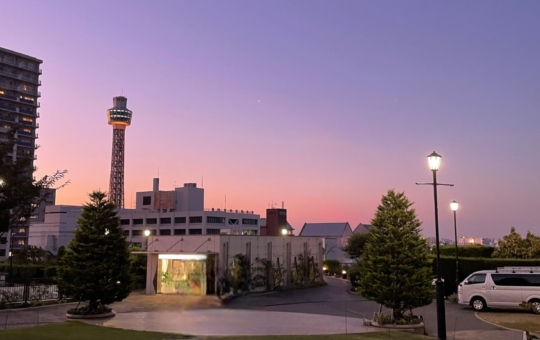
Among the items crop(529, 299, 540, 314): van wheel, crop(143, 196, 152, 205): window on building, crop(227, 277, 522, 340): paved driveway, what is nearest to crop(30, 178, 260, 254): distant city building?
crop(143, 196, 152, 205): window on building

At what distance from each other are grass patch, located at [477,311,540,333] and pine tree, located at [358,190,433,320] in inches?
163

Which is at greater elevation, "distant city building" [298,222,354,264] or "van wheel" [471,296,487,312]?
"distant city building" [298,222,354,264]

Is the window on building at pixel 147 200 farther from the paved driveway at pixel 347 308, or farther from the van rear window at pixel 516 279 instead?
the van rear window at pixel 516 279

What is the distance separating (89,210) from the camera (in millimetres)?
23719

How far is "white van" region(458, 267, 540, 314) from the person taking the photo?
23609 mm

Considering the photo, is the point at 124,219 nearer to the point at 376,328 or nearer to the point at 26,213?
the point at 26,213

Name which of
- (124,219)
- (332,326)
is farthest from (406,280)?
(124,219)

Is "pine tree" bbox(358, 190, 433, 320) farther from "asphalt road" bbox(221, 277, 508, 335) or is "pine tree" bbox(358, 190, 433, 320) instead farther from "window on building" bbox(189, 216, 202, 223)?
"window on building" bbox(189, 216, 202, 223)

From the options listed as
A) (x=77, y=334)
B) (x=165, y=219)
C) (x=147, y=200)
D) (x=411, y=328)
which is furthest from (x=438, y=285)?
(x=147, y=200)

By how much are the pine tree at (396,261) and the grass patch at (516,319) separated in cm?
413

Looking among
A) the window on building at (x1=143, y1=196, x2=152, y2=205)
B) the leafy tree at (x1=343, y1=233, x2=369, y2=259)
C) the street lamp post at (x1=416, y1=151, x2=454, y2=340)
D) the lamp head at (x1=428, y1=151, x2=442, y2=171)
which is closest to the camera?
the street lamp post at (x1=416, y1=151, x2=454, y2=340)

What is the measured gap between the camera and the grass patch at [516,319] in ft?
65.3

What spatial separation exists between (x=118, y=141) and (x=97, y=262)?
501 ft

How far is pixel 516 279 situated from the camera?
2422 cm
